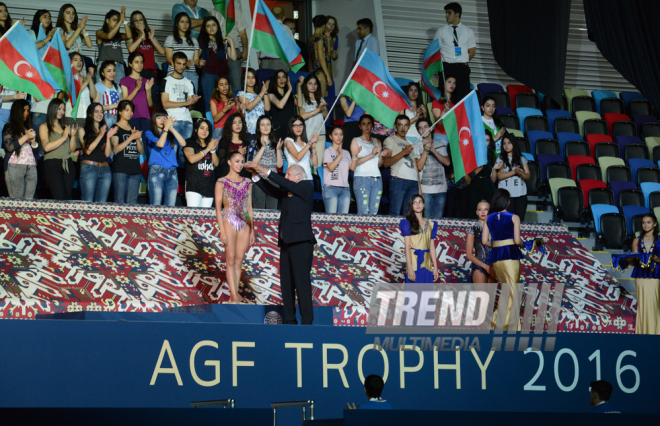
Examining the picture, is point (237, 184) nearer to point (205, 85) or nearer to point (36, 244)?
point (36, 244)

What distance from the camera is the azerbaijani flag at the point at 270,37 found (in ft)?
27.1

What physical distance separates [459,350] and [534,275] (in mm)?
4443

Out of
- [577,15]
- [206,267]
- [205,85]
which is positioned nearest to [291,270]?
[206,267]

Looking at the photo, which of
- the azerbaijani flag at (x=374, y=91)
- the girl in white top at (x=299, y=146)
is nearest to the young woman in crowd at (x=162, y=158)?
the girl in white top at (x=299, y=146)

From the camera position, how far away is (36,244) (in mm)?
7242

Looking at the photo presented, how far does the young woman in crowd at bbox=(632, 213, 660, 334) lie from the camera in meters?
7.63

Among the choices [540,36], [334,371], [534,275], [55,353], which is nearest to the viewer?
[55,353]

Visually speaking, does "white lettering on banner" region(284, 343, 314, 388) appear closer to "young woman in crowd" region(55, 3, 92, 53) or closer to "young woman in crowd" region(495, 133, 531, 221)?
"young woman in crowd" region(495, 133, 531, 221)

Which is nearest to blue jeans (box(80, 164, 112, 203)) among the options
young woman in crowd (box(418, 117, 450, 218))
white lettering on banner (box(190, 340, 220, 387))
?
young woman in crowd (box(418, 117, 450, 218))

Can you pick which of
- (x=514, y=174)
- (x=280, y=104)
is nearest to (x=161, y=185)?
(x=280, y=104)

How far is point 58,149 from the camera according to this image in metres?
7.81

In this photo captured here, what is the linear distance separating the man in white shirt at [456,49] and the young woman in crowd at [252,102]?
2712 mm

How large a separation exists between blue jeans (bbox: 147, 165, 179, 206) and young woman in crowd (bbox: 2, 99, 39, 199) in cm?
116

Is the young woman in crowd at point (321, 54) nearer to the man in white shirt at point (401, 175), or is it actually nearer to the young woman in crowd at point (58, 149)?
the man in white shirt at point (401, 175)
